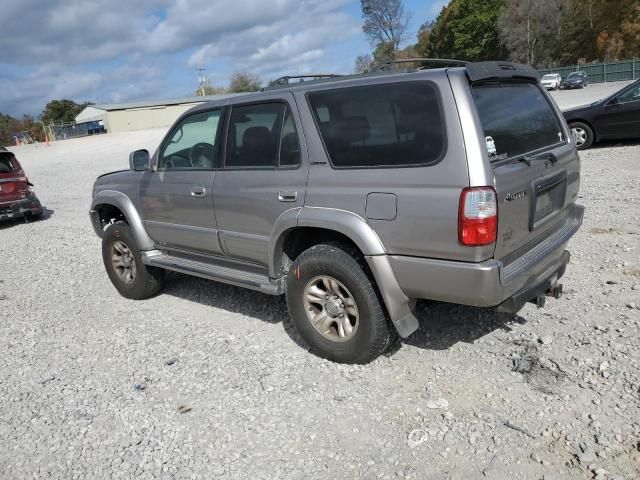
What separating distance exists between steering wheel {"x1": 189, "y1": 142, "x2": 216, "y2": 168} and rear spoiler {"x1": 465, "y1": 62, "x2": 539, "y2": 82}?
2256 mm

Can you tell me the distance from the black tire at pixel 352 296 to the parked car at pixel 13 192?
29.7 feet

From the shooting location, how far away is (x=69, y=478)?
297 cm

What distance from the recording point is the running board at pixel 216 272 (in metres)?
4.16

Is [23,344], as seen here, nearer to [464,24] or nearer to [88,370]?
[88,370]

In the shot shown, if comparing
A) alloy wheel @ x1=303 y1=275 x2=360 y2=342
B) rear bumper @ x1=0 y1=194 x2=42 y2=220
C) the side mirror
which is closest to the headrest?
alloy wheel @ x1=303 y1=275 x2=360 y2=342

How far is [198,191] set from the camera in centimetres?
456

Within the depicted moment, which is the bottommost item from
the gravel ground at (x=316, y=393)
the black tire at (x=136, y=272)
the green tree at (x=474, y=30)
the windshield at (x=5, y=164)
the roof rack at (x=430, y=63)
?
the gravel ground at (x=316, y=393)

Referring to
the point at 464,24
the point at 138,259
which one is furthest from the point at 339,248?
the point at 464,24

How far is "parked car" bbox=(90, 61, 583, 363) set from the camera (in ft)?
10.2

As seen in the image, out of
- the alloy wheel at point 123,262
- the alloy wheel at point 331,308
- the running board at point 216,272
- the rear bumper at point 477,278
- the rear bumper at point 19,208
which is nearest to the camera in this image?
the rear bumper at point 477,278

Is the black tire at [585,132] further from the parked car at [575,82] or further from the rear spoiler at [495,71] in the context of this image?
the parked car at [575,82]

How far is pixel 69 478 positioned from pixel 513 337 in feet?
10.1

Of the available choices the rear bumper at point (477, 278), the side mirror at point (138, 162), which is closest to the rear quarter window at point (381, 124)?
the rear bumper at point (477, 278)

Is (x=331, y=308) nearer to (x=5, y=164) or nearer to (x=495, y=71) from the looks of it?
(x=495, y=71)
